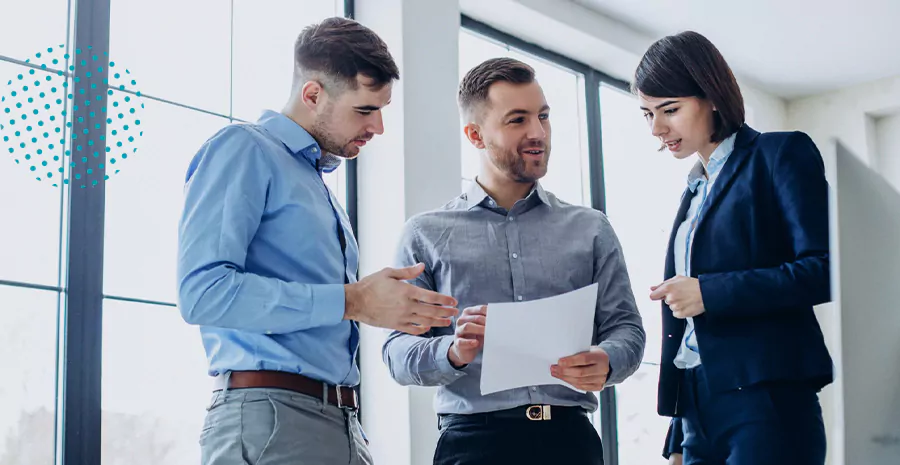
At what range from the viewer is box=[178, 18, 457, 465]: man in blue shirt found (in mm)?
1580

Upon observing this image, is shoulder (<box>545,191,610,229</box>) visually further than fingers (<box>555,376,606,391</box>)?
Yes

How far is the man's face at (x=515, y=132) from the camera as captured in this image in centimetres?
229

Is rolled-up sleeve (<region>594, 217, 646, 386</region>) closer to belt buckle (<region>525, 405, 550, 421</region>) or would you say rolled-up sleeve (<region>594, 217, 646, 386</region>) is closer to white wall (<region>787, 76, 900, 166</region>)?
belt buckle (<region>525, 405, 550, 421</region>)

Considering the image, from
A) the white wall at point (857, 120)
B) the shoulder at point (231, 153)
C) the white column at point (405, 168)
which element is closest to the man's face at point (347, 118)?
the shoulder at point (231, 153)

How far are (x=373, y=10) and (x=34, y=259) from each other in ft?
5.18

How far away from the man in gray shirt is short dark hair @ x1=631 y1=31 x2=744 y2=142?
32 centimetres

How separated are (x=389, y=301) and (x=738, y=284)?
0.71 meters

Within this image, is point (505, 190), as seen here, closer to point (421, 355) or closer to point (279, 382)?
point (421, 355)

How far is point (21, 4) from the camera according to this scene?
2670 mm

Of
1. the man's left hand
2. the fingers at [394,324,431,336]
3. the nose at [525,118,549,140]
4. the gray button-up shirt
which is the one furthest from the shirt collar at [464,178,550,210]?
the fingers at [394,324,431,336]

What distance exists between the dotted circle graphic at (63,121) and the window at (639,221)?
2802mm

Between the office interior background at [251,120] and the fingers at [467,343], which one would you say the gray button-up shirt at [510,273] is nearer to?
the fingers at [467,343]

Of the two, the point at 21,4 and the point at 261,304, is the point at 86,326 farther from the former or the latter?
the point at 261,304

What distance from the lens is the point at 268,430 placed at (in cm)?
158
